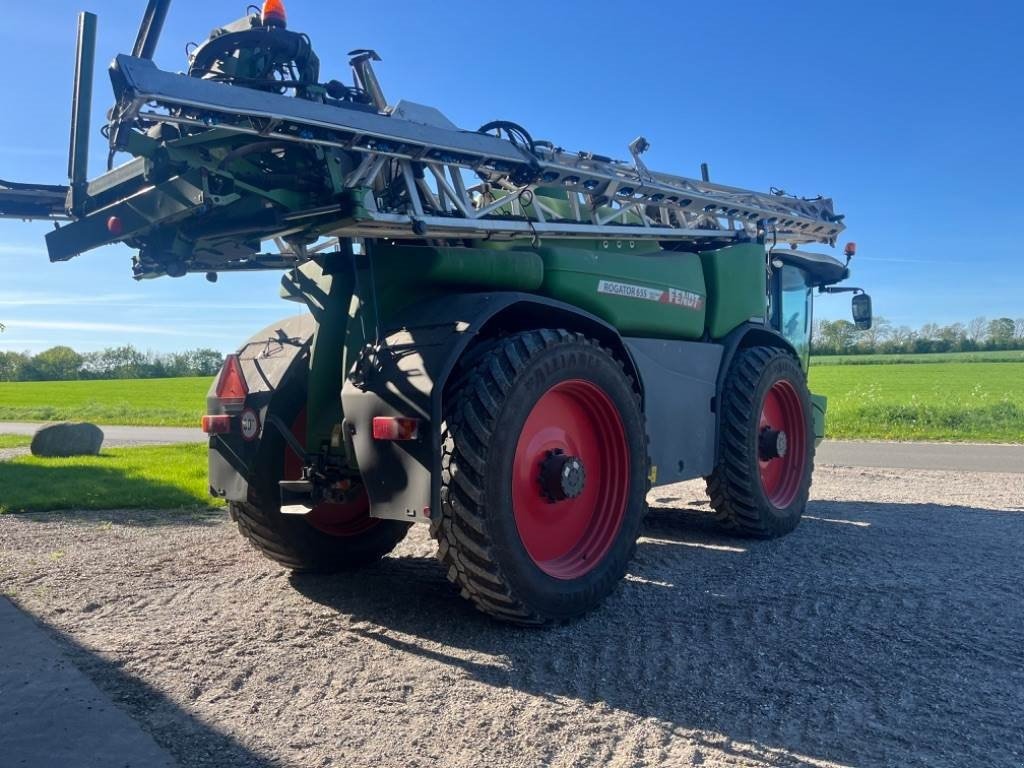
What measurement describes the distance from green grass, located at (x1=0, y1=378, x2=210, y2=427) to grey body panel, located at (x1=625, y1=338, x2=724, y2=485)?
85.2ft

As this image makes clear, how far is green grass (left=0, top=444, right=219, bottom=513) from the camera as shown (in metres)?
9.20

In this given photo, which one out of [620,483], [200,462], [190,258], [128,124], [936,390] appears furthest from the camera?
[936,390]

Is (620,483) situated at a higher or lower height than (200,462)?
higher

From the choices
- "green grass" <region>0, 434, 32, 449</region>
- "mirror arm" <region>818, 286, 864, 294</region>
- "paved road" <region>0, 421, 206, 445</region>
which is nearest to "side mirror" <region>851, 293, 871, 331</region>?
"mirror arm" <region>818, 286, 864, 294</region>

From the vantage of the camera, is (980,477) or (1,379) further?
Answer: (1,379)

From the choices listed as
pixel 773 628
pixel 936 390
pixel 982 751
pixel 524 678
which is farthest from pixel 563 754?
pixel 936 390

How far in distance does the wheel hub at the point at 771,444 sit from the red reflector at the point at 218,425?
14.6 ft

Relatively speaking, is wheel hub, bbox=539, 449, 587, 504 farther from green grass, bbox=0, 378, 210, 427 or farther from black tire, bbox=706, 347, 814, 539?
green grass, bbox=0, 378, 210, 427

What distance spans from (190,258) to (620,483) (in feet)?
Answer: 9.80

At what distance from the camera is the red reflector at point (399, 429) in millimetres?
4051

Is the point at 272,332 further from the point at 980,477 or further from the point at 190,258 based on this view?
the point at 980,477

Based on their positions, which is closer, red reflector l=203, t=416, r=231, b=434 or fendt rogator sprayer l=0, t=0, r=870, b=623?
fendt rogator sprayer l=0, t=0, r=870, b=623

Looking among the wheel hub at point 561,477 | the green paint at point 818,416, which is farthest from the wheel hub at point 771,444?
the wheel hub at point 561,477

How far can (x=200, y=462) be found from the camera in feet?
44.2
